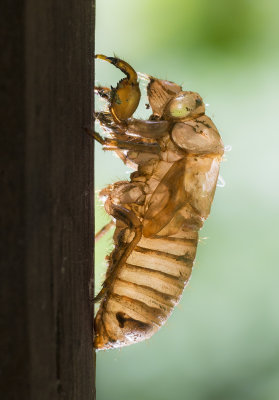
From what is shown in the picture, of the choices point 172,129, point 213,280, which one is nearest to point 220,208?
point 213,280

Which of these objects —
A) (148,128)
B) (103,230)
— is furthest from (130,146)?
(103,230)

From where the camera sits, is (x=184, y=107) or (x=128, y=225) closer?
(x=128, y=225)

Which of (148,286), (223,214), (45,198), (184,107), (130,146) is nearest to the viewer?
(45,198)

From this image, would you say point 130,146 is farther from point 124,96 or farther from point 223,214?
point 223,214

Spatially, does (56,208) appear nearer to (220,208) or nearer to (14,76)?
(14,76)

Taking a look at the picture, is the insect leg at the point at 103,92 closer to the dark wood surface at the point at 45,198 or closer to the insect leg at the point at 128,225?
the insect leg at the point at 128,225

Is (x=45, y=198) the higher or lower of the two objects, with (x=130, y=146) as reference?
higher

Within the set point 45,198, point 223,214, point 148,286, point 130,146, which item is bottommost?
point 223,214

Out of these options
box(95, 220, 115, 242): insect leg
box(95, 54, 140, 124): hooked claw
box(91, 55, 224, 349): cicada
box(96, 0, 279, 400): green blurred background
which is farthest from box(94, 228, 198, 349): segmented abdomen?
box(96, 0, 279, 400): green blurred background
